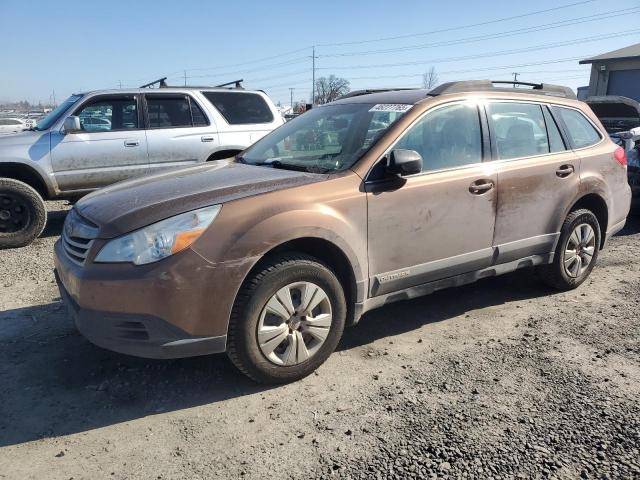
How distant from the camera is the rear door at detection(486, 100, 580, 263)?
4055 millimetres

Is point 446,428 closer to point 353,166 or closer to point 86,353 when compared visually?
point 353,166

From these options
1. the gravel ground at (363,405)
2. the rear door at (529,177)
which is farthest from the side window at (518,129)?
the gravel ground at (363,405)

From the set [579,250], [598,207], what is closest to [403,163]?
[579,250]

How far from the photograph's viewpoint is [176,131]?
739 centimetres

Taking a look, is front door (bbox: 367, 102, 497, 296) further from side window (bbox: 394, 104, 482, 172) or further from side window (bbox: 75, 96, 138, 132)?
side window (bbox: 75, 96, 138, 132)

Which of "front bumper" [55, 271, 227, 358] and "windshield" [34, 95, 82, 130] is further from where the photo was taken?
"windshield" [34, 95, 82, 130]

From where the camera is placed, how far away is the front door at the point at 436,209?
345 centimetres

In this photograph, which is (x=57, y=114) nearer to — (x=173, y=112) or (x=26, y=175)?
(x=26, y=175)

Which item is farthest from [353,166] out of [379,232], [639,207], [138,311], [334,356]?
[639,207]

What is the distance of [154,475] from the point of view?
96.6 inches

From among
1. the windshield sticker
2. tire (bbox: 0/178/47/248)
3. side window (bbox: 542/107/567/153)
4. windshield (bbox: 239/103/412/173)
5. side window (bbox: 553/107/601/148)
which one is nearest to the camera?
windshield (bbox: 239/103/412/173)

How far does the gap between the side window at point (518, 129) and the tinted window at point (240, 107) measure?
181 inches

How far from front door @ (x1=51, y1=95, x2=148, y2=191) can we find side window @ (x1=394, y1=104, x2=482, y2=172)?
4.70m

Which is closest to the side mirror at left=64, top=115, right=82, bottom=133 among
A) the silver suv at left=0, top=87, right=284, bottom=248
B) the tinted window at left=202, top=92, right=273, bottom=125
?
the silver suv at left=0, top=87, right=284, bottom=248
